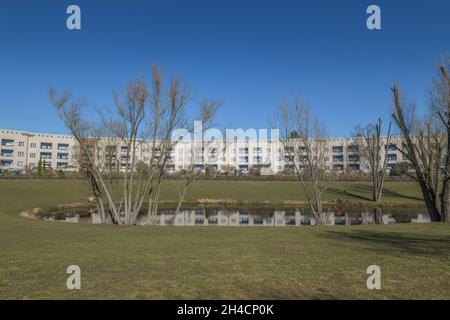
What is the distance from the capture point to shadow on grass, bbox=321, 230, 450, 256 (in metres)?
11.1

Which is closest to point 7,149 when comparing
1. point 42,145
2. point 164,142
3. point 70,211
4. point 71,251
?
point 42,145

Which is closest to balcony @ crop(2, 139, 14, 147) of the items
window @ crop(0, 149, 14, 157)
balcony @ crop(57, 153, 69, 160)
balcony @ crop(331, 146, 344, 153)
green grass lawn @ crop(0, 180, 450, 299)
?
window @ crop(0, 149, 14, 157)

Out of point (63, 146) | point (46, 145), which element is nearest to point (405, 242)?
point (46, 145)

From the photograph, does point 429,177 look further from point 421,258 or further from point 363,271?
point 363,271

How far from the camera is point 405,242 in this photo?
13016mm

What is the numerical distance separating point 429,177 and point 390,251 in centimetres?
1563

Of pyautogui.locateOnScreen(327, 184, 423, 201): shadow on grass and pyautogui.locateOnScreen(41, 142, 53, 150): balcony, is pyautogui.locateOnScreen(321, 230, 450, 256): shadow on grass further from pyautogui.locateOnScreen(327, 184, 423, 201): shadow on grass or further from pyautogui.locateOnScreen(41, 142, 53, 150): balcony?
pyautogui.locateOnScreen(41, 142, 53, 150): balcony

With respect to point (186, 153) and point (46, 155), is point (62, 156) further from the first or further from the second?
point (186, 153)

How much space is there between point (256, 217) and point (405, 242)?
72.0 ft

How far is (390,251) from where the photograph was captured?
11000 mm

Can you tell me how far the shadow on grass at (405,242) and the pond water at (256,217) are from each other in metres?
14.6

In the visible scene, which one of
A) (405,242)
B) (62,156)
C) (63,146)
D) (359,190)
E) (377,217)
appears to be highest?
(63,146)

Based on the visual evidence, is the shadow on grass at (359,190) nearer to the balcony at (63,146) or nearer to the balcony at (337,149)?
the balcony at (337,149)

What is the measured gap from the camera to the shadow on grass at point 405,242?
36.5 ft
